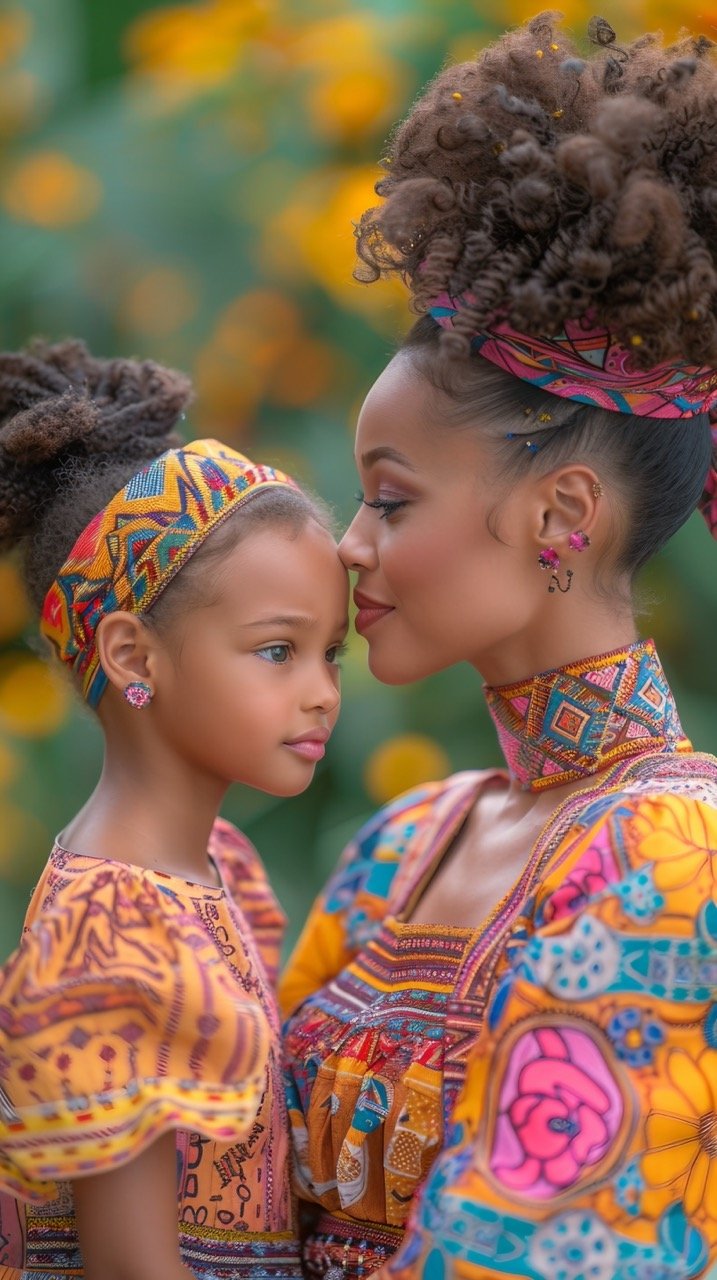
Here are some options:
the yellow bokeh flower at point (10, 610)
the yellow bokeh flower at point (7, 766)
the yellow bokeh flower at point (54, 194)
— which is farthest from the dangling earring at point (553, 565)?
the yellow bokeh flower at point (54, 194)

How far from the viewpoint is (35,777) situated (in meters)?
3.36

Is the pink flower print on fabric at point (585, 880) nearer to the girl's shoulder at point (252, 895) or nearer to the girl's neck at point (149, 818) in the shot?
the girl's neck at point (149, 818)

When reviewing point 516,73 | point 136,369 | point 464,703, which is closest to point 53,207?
point 136,369

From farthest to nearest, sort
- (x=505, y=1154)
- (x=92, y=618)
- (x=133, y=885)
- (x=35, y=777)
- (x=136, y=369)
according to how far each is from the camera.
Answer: (x=35, y=777), (x=136, y=369), (x=92, y=618), (x=133, y=885), (x=505, y=1154)

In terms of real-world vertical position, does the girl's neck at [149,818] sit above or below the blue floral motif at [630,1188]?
above

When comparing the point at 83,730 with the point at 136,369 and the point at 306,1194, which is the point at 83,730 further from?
the point at 306,1194

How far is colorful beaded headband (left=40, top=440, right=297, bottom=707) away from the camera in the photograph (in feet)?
7.22

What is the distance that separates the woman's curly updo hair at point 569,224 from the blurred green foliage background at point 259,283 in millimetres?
1169

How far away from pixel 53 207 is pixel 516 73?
1.73 m

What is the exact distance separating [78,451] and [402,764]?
4.20 ft

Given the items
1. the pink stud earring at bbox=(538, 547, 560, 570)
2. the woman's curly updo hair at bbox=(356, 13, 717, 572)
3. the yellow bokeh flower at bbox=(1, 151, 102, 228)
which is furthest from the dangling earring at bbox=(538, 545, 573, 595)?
the yellow bokeh flower at bbox=(1, 151, 102, 228)

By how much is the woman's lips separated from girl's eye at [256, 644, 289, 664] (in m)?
0.15

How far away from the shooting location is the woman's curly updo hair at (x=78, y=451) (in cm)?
227

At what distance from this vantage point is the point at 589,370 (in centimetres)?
209
